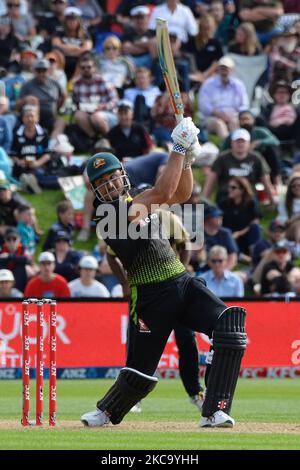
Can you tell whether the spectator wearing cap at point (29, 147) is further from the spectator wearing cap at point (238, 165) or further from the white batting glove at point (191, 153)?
the white batting glove at point (191, 153)

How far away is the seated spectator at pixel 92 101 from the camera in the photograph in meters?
23.2

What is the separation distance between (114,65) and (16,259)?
22.3 feet

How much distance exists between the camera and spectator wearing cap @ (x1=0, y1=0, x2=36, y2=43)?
1029 inches

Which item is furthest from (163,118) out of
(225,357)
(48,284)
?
(225,357)

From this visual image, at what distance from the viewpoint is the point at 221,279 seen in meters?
19.4

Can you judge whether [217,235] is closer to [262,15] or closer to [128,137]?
[128,137]

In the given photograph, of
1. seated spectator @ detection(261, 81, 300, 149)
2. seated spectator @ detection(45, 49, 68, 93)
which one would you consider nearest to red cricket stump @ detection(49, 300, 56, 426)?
seated spectator @ detection(261, 81, 300, 149)

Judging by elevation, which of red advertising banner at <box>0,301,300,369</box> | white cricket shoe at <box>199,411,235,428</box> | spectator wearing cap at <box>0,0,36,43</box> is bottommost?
red advertising banner at <box>0,301,300,369</box>

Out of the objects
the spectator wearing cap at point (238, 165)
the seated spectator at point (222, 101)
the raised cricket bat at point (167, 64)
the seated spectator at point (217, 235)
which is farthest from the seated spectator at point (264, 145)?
the raised cricket bat at point (167, 64)

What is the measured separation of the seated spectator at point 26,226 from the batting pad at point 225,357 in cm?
1080

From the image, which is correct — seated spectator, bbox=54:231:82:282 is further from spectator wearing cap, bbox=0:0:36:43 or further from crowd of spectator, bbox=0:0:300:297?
spectator wearing cap, bbox=0:0:36:43

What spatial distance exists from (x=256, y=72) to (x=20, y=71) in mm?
4920

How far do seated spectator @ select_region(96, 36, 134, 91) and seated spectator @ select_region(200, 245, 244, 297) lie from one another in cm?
661

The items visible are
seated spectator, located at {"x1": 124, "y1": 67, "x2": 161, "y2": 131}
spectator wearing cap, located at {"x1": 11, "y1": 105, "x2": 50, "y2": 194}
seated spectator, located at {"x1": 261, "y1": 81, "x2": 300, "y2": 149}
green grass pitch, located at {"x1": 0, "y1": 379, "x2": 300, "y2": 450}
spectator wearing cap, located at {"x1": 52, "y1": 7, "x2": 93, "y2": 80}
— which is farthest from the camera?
spectator wearing cap, located at {"x1": 52, "y1": 7, "x2": 93, "y2": 80}
